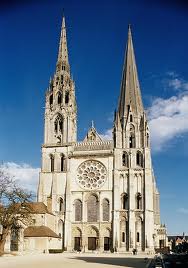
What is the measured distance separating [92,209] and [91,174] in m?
5.95

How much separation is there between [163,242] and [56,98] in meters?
36.7

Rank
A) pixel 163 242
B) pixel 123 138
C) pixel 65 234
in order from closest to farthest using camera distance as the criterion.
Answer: pixel 65 234 < pixel 123 138 < pixel 163 242

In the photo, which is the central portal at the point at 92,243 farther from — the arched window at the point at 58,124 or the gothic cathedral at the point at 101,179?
the arched window at the point at 58,124

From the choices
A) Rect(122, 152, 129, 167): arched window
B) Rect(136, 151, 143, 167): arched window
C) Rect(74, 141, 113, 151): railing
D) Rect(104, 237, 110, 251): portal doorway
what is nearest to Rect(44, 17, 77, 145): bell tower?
Rect(74, 141, 113, 151): railing

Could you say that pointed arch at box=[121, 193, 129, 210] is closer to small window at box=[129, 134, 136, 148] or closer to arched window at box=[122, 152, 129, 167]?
arched window at box=[122, 152, 129, 167]

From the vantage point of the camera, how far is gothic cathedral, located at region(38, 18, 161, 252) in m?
69.8

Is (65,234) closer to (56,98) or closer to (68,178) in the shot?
(68,178)

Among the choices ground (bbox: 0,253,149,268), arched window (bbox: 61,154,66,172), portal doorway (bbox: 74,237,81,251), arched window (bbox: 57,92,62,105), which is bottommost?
portal doorway (bbox: 74,237,81,251)

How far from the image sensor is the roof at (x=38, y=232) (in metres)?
64.1

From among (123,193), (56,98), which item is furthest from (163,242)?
(56,98)

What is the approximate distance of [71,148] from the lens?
75.2 metres

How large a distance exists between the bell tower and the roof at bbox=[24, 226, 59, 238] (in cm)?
1616

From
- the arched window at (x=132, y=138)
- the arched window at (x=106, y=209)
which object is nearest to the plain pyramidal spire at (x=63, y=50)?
the arched window at (x=132, y=138)

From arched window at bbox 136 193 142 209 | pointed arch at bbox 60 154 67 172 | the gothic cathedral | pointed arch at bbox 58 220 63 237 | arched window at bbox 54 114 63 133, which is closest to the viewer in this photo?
the gothic cathedral
